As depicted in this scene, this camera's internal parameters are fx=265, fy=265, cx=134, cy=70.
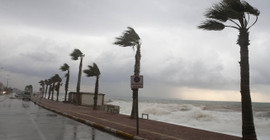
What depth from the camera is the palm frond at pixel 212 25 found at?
11906 millimetres

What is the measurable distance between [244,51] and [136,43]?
11.6 m

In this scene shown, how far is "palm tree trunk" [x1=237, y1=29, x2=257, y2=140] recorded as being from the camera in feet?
34.5

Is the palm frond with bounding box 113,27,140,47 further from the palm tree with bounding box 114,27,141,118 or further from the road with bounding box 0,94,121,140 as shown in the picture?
the road with bounding box 0,94,121,140

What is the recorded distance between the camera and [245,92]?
10.6 meters

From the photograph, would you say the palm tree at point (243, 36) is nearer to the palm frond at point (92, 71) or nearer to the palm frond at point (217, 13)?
the palm frond at point (217, 13)

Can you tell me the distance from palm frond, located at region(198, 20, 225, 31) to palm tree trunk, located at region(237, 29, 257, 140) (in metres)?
1.10

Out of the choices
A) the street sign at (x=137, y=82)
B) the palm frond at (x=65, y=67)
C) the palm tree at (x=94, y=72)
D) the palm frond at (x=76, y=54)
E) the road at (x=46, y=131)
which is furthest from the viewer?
the palm frond at (x=65, y=67)

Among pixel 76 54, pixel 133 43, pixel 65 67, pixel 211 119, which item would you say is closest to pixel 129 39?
pixel 133 43

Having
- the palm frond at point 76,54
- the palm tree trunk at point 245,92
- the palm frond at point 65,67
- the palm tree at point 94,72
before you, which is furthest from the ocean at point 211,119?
the palm frond at point 65,67

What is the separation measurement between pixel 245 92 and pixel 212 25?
335cm

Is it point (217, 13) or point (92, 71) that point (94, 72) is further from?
point (217, 13)

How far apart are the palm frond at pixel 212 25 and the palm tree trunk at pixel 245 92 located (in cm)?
110

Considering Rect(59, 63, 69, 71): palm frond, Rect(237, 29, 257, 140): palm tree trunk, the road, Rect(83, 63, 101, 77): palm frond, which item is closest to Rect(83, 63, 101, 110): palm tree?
Rect(83, 63, 101, 77): palm frond

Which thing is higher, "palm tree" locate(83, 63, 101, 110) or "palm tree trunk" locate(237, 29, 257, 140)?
"palm tree" locate(83, 63, 101, 110)
